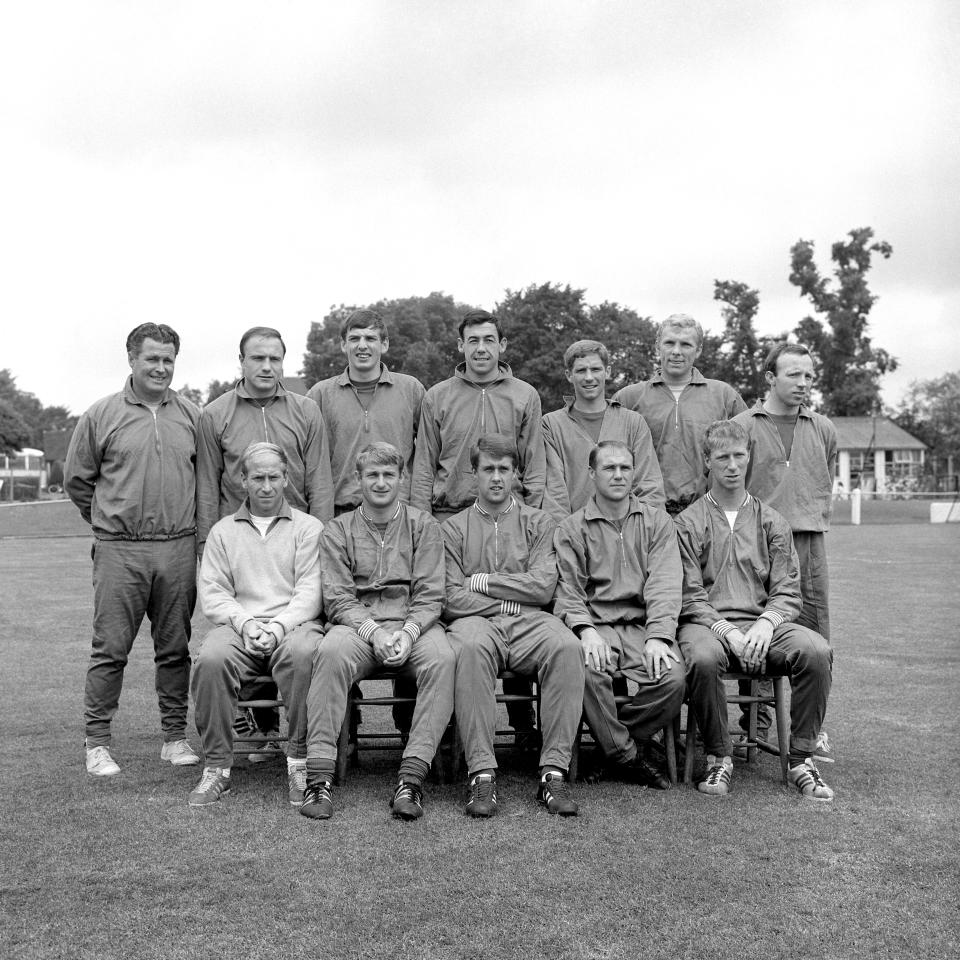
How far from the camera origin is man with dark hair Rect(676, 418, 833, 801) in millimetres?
4832

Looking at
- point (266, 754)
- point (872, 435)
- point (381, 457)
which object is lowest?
point (266, 754)

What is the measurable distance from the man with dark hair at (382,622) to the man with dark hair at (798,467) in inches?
74.0

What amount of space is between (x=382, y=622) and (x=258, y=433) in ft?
4.22

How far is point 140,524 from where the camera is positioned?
5.24 m

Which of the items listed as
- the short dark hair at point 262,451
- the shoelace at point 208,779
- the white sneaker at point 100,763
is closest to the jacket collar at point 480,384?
the short dark hair at point 262,451

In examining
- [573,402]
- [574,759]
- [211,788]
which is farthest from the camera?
[573,402]

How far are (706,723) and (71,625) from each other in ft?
25.3

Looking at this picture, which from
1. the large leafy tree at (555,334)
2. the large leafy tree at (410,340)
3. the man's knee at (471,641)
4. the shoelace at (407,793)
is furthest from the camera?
the large leafy tree at (410,340)

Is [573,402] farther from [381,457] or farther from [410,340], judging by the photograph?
[410,340]

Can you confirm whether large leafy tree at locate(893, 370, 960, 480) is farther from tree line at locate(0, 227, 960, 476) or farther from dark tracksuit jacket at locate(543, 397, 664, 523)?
dark tracksuit jacket at locate(543, 397, 664, 523)

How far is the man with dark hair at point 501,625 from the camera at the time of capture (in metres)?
4.61

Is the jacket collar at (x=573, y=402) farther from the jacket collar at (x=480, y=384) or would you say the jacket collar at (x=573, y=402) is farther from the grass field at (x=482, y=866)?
the grass field at (x=482, y=866)

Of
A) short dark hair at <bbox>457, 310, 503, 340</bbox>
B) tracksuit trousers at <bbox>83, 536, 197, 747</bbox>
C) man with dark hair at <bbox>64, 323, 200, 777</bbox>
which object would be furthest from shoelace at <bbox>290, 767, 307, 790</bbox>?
short dark hair at <bbox>457, 310, 503, 340</bbox>

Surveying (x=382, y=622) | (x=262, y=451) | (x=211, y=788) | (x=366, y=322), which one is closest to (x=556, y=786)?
(x=382, y=622)
